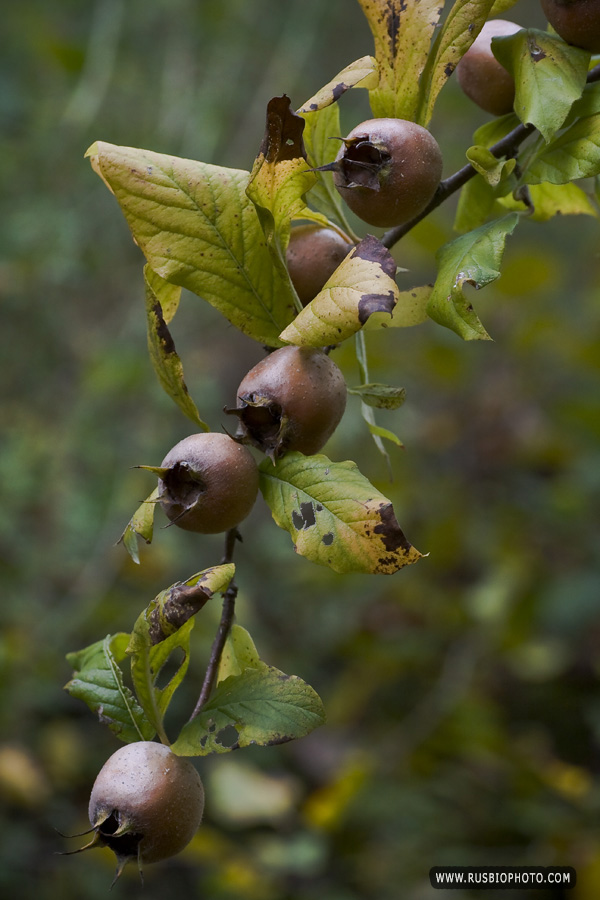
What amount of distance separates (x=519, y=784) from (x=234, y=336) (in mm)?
2611

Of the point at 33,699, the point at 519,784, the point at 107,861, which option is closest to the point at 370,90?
the point at 519,784

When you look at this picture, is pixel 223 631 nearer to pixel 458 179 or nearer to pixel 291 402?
pixel 291 402

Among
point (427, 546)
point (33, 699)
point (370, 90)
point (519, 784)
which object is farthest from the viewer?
point (427, 546)

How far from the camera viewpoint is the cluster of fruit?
0.44 meters

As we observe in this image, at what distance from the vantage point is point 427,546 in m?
1.92

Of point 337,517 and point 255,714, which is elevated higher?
point 337,517

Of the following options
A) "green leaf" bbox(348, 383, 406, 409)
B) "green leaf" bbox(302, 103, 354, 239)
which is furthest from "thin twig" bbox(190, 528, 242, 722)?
"green leaf" bbox(302, 103, 354, 239)

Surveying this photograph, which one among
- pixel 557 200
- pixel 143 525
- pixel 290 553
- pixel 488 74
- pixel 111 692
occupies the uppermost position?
pixel 488 74

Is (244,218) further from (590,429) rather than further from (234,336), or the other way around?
(234,336)

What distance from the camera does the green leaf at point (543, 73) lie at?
→ 18.4 inches

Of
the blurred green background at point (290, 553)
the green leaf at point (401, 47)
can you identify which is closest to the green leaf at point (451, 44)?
the green leaf at point (401, 47)

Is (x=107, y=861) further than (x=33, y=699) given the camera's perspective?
No

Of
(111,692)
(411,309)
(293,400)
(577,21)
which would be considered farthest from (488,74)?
(111,692)

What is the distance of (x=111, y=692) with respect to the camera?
511 mm
